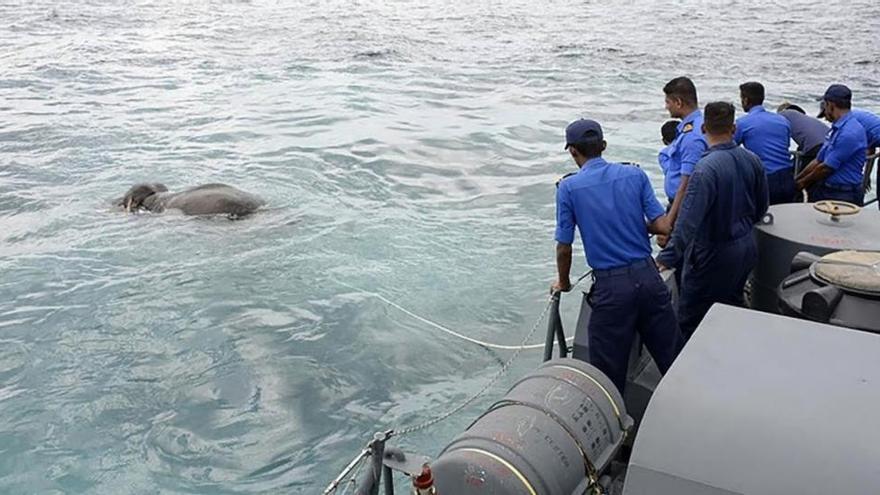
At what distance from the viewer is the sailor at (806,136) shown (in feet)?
31.0

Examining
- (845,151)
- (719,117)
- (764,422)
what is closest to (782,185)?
(845,151)

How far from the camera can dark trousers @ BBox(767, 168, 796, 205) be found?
8.62 m

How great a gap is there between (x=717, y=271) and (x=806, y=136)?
4.14m

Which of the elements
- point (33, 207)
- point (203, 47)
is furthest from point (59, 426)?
point (203, 47)

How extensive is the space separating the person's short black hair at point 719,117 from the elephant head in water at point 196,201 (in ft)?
25.9

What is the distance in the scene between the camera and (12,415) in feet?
24.0

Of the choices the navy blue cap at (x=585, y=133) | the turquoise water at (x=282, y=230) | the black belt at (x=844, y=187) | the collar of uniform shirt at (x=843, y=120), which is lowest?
the turquoise water at (x=282, y=230)

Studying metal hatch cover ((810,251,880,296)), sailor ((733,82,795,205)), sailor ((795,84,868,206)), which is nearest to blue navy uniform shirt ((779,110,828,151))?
sailor ((795,84,868,206))

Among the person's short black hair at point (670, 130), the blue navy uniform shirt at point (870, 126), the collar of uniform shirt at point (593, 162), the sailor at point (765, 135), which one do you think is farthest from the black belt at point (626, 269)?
the blue navy uniform shirt at point (870, 126)

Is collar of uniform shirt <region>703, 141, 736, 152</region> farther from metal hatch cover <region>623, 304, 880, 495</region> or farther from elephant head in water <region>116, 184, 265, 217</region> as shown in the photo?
elephant head in water <region>116, 184, 265, 217</region>

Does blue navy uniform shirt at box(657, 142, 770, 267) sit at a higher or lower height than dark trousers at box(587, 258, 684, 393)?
higher

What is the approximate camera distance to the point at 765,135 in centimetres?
845

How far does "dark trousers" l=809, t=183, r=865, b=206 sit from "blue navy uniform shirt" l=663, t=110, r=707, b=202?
7.51 feet

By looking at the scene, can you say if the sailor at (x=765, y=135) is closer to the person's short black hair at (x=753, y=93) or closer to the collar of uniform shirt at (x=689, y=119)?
the person's short black hair at (x=753, y=93)
